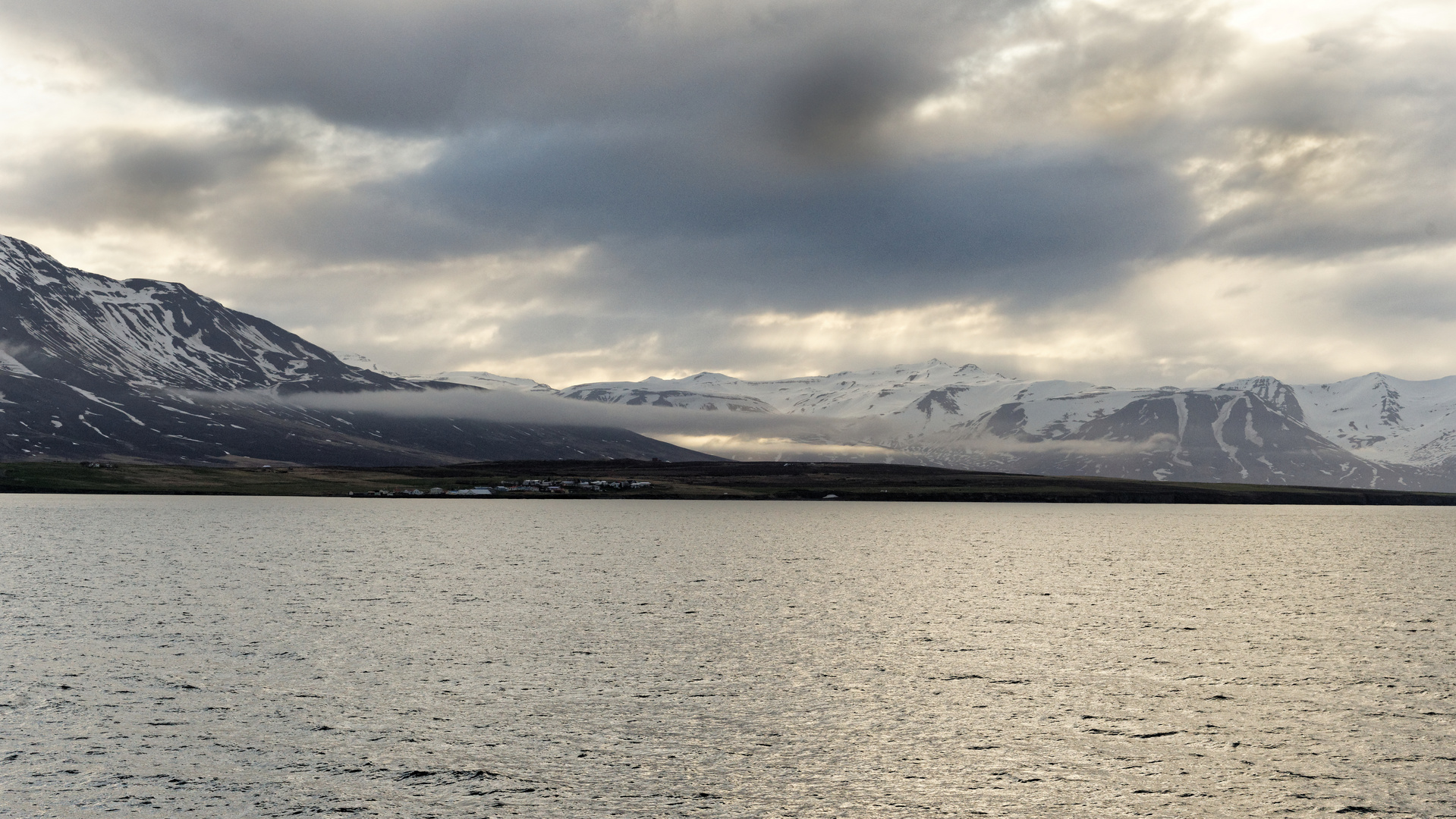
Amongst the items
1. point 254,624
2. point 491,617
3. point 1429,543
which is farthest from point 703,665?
point 1429,543

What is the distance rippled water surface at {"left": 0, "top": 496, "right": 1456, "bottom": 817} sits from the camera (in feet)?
110

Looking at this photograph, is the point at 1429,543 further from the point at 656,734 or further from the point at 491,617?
the point at 656,734

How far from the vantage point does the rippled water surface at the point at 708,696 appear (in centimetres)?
3359

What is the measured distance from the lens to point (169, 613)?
72.3 metres

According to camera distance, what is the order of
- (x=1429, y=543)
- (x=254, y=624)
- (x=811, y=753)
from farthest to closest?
(x=1429, y=543)
(x=254, y=624)
(x=811, y=753)

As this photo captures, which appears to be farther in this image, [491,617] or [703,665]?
[491,617]

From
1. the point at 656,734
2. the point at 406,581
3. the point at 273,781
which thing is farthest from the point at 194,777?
the point at 406,581

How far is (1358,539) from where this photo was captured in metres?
197

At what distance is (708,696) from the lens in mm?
48281

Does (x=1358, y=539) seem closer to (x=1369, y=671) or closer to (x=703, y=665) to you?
(x=1369, y=671)

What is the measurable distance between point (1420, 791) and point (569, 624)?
49.8 metres

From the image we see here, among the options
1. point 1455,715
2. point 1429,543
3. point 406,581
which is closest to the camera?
point 1455,715

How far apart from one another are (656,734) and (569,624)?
30790mm

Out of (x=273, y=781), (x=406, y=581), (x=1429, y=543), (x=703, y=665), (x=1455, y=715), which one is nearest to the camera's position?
(x=273, y=781)
